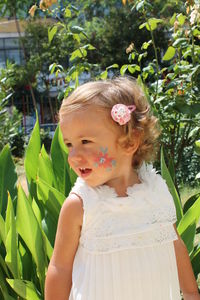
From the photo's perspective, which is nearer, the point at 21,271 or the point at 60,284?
the point at 60,284

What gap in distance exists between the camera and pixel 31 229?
5.37 feet

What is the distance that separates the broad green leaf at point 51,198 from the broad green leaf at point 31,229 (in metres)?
0.11

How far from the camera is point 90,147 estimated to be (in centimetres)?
131

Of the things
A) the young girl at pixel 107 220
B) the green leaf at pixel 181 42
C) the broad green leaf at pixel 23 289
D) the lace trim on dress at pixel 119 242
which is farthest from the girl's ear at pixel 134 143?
the green leaf at pixel 181 42

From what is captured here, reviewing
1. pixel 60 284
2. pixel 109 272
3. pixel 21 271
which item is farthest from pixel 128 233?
pixel 21 271

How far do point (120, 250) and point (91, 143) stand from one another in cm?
29

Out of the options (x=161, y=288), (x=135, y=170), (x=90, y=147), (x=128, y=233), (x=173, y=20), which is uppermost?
(x=173, y=20)

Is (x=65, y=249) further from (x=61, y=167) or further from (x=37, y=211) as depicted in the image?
(x=61, y=167)

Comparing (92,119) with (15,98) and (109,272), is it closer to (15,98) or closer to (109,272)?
(109,272)

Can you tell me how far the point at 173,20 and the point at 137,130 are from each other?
2120 millimetres

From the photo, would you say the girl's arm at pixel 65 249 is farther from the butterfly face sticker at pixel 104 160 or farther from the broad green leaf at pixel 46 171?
the broad green leaf at pixel 46 171

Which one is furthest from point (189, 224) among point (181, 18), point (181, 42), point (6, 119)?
point (6, 119)

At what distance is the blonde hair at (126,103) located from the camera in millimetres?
1333

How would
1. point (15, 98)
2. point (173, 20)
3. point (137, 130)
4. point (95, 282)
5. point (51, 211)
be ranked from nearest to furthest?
point (95, 282)
point (137, 130)
point (51, 211)
point (173, 20)
point (15, 98)
